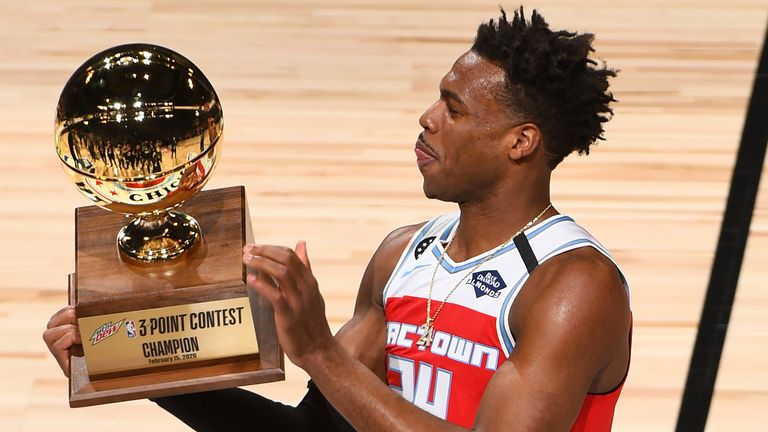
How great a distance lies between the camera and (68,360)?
1.82m

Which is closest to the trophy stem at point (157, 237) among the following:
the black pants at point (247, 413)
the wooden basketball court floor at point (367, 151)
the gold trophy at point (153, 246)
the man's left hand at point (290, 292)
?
the gold trophy at point (153, 246)

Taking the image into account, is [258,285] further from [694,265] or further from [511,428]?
[694,265]

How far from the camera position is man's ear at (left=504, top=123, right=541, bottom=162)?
1.89 metres

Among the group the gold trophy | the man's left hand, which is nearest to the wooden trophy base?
the gold trophy

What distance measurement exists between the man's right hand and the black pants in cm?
28

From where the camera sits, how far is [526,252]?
6.41 ft

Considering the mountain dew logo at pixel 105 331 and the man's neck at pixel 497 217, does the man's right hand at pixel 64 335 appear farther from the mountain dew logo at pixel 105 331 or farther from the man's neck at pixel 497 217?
the man's neck at pixel 497 217

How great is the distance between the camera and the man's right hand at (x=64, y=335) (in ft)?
5.90

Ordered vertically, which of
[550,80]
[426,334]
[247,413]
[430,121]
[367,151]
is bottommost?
[367,151]

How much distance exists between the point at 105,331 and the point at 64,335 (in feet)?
0.32

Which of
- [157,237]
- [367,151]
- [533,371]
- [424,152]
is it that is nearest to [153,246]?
[157,237]

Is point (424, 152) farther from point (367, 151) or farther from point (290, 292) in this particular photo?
point (367, 151)

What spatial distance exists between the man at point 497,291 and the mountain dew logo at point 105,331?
68 millimetres

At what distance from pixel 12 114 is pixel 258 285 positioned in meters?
3.14
